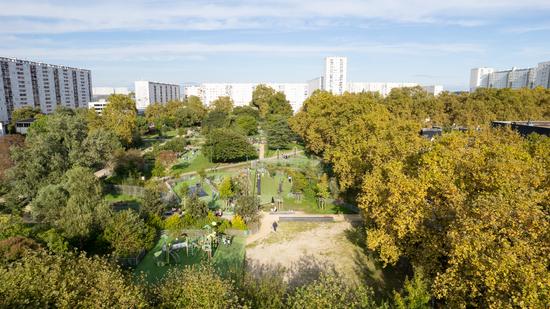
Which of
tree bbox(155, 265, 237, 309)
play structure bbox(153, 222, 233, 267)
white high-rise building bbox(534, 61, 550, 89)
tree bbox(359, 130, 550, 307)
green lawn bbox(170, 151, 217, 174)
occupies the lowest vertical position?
play structure bbox(153, 222, 233, 267)

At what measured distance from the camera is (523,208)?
32.3 feet

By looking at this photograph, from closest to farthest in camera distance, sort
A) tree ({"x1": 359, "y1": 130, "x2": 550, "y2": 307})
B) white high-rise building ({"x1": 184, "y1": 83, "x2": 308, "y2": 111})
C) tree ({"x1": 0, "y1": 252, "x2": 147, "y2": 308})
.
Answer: tree ({"x1": 0, "y1": 252, "x2": 147, "y2": 308})
tree ({"x1": 359, "y1": 130, "x2": 550, "y2": 307})
white high-rise building ({"x1": 184, "y1": 83, "x2": 308, "y2": 111})

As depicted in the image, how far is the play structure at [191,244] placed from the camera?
17.2 m

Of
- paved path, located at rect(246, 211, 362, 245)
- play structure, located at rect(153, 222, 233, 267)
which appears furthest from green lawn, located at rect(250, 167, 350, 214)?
play structure, located at rect(153, 222, 233, 267)

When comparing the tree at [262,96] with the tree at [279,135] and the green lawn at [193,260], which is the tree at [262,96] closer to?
the tree at [279,135]

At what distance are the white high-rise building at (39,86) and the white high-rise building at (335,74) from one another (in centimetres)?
7489

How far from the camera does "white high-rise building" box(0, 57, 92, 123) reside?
66.4 metres

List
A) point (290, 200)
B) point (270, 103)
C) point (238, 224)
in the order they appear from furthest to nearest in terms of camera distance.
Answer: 1. point (270, 103)
2. point (290, 200)
3. point (238, 224)

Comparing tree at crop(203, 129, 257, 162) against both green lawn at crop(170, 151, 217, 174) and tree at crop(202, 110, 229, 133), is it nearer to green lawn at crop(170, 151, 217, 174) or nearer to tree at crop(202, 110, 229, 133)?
green lawn at crop(170, 151, 217, 174)

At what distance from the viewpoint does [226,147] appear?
37969 millimetres

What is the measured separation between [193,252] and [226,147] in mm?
20773

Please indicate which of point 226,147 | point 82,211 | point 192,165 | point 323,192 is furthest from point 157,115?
point 82,211

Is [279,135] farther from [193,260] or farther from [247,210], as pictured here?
[193,260]

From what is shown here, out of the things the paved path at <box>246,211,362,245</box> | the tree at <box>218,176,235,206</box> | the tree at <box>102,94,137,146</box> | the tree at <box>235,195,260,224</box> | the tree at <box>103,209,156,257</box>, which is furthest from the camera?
the tree at <box>102,94,137,146</box>
